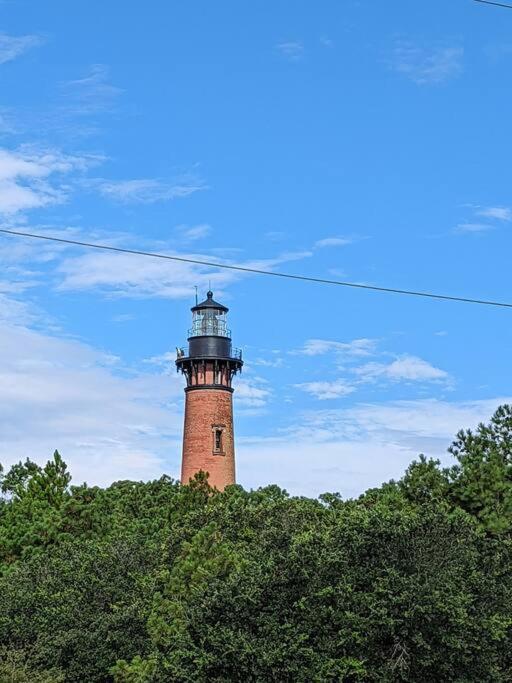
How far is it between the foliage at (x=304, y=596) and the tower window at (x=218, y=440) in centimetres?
1823

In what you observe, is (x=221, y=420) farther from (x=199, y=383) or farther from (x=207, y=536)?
(x=207, y=536)

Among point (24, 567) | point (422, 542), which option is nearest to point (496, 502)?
point (422, 542)

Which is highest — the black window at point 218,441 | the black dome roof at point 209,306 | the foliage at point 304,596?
the black dome roof at point 209,306

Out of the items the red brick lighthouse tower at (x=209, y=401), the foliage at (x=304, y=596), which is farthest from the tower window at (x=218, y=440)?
the foliage at (x=304, y=596)

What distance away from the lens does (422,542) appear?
22.3 meters

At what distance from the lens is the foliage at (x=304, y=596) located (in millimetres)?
21250

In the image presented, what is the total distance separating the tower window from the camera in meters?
50.9

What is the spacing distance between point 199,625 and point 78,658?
846 cm

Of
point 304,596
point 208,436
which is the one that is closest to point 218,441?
point 208,436

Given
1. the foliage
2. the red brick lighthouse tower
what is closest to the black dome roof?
the red brick lighthouse tower

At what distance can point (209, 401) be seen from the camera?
5141cm

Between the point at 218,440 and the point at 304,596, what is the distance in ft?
96.4

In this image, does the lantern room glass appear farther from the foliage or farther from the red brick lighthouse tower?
the foliage

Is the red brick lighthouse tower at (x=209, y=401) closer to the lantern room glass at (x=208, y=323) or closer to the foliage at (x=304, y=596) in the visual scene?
the lantern room glass at (x=208, y=323)
